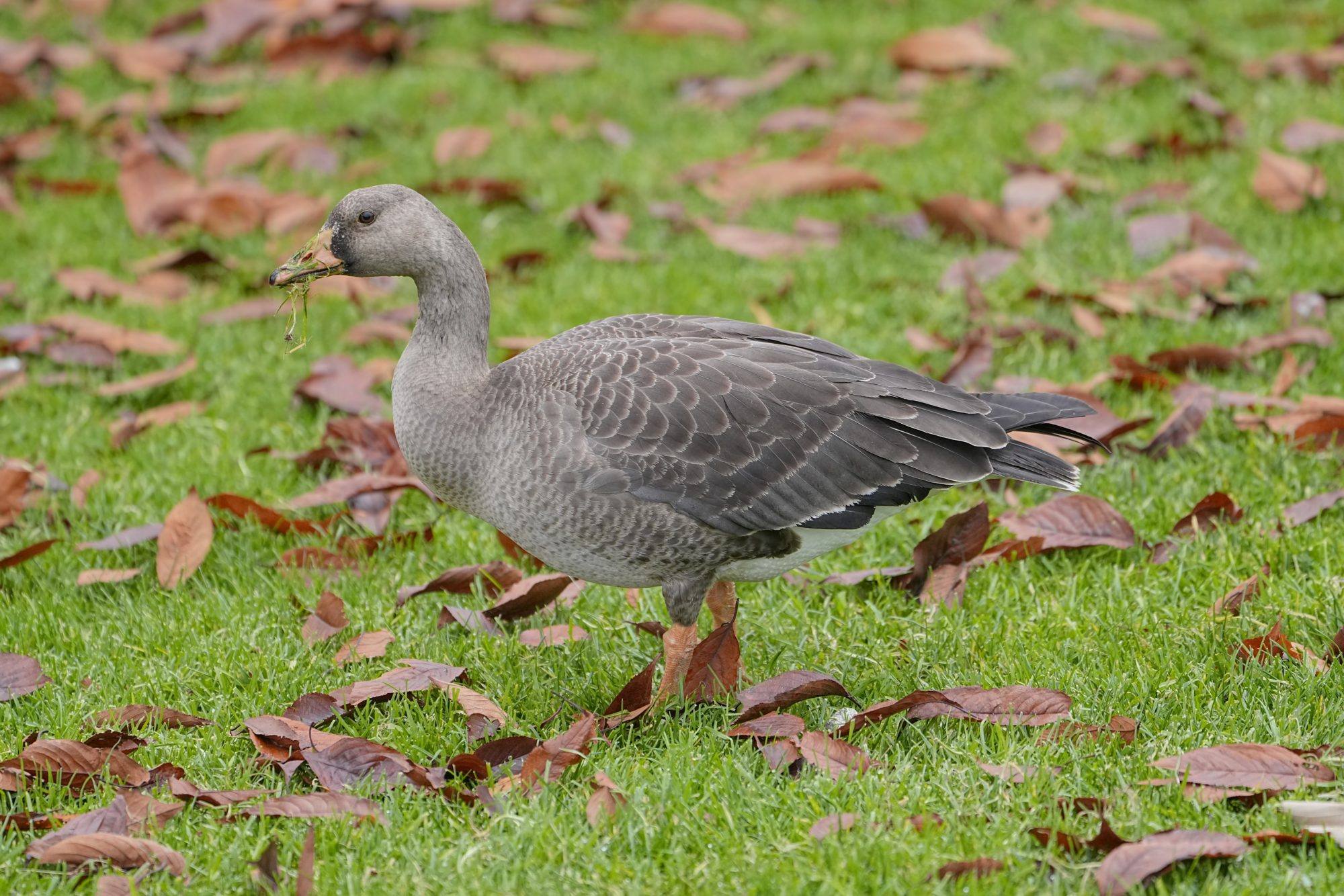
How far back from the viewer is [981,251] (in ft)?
25.1

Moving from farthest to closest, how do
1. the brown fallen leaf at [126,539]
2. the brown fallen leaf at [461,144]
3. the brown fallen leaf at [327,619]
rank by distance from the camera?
the brown fallen leaf at [461,144]
the brown fallen leaf at [126,539]
the brown fallen leaf at [327,619]

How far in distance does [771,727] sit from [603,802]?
595mm

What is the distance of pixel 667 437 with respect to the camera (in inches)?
176

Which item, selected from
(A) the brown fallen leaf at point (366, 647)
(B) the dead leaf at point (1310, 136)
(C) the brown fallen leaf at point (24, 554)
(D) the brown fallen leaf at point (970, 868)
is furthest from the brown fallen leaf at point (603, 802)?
(B) the dead leaf at point (1310, 136)

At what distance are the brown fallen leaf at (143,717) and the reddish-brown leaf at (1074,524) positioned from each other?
9.09 feet

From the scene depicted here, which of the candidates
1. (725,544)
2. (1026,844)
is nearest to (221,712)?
(725,544)

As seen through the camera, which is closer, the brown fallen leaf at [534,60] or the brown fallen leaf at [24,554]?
the brown fallen leaf at [24,554]

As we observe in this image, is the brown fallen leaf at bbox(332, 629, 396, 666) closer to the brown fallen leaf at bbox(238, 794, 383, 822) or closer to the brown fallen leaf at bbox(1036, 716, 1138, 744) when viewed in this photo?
the brown fallen leaf at bbox(238, 794, 383, 822)

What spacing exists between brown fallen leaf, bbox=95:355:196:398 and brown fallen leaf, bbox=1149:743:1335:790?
4.48 metres

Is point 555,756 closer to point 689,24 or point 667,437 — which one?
point 667,437

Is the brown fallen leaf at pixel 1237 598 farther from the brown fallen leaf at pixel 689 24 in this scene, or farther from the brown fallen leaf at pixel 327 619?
the brown fallen leaf at pixel 689 24

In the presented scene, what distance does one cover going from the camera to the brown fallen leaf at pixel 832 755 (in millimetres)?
4016

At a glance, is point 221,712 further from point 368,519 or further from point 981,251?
point 981,251

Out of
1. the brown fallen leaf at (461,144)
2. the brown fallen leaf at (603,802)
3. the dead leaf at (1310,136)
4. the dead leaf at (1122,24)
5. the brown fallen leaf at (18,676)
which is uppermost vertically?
the dead leaf at (1122,24)
